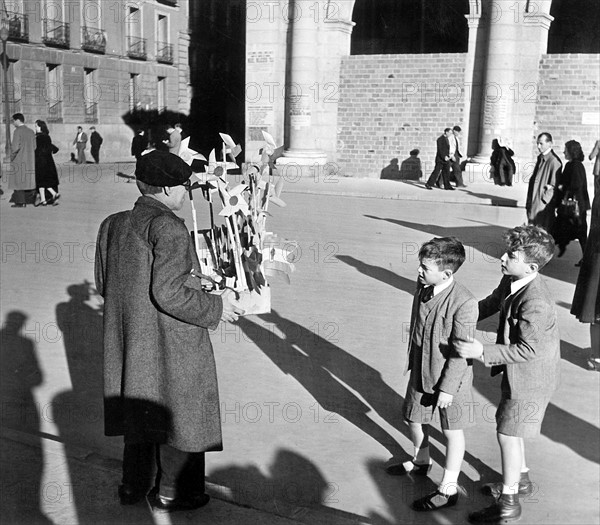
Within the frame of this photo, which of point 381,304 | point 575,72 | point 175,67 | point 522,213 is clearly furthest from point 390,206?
point 175,67

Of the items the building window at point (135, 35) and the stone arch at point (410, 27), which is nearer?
the stone arch at point (410, 27)

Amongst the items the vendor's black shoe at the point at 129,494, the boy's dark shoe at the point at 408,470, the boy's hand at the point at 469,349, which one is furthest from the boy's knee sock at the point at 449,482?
the vendor's black shoe at the point at 129,494

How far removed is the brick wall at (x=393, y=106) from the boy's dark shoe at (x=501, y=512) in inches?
818

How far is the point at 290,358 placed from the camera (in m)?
6.51

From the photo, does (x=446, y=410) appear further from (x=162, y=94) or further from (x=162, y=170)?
(x=162, y=94)

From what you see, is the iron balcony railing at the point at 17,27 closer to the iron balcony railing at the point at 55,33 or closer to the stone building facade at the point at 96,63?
the stone building facade at the point at 96,63

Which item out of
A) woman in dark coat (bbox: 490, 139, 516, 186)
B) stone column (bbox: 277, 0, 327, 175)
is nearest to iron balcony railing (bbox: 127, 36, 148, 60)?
stone column (bbox: 277, 0, 327, 175)

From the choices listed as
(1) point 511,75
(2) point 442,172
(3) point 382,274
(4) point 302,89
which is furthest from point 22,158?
(1) point 511,75

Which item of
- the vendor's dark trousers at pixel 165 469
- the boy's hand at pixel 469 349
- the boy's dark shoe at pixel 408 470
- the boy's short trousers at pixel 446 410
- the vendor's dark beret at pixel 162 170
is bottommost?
the boy's dark shoe at pixel 408 470

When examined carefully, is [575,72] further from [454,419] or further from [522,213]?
[454,419]

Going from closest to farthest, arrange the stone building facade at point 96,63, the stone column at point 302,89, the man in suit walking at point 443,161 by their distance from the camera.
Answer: the man in suit walking at point 443,161, the stone column at point 302,89, the stone building facade at point 96,63

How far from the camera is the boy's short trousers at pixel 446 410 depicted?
13.0 ft

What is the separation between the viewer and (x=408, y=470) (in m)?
4.36

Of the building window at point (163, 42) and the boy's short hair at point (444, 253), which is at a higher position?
the building window at point (163, 42)
